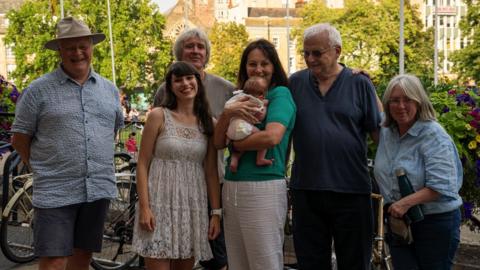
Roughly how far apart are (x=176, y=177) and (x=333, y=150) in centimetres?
99

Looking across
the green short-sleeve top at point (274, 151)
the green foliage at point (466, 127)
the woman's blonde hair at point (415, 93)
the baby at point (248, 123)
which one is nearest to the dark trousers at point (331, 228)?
the green short-sleeve top at point (274, 151)

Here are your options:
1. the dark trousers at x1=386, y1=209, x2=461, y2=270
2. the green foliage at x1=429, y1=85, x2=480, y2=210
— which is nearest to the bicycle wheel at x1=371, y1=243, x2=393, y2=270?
the dark trousers at x1=386, y1=209, x2=461, y2=270

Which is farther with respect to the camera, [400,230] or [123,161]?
[123,161]

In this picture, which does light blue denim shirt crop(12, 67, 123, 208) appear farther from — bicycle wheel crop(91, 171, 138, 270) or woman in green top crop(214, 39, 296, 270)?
bicycle wheel crop(91, 171, 138, 270)

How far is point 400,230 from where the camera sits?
379cm

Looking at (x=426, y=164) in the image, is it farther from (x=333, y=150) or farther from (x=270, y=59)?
(x=270, y=59)

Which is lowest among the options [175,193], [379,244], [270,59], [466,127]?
[379,244]

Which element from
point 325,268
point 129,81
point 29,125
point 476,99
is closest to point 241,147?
point 325,268

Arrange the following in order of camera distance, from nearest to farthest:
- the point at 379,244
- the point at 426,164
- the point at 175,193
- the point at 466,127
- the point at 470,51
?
the point at 426,164 → the point at 175,193 → the point at 379,244 → the point at 466,127 → the point at 470,51

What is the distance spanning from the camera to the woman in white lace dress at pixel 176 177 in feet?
13.3

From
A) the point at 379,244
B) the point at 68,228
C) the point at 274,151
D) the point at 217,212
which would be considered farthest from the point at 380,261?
the point at 68,228

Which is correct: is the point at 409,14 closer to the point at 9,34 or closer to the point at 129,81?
the point at 129,81

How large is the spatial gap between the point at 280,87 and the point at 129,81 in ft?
161

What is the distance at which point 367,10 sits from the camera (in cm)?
5169
